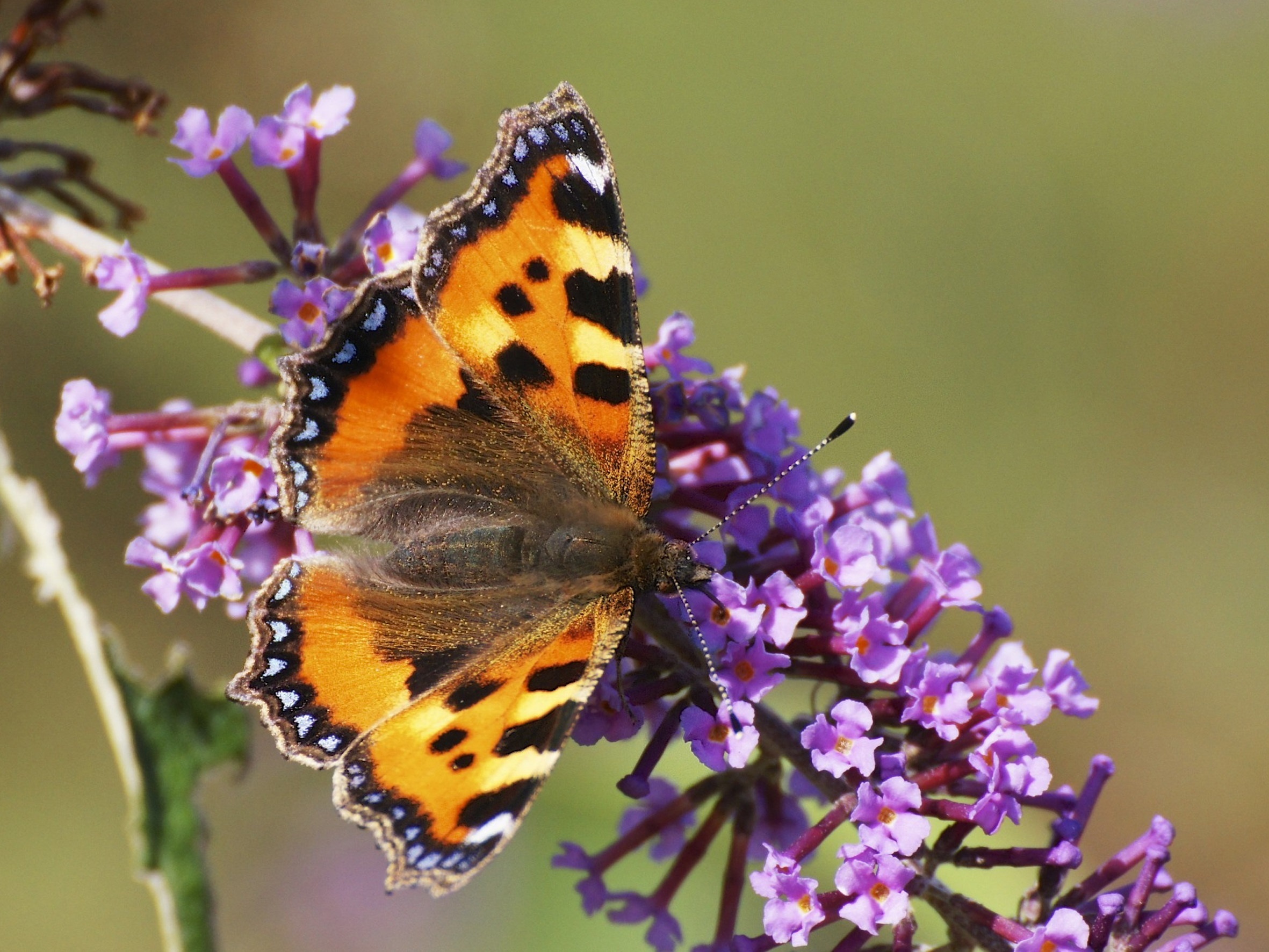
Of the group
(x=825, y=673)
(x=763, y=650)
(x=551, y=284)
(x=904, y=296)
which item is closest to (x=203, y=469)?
(x=551, y=284)

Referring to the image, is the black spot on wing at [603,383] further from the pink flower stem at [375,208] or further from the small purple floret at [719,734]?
the small purple floret at [719,734]

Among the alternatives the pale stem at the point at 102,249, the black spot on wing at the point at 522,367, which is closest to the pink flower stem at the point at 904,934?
the black spot on wing at the point at 522,367

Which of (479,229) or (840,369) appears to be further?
(840,369)

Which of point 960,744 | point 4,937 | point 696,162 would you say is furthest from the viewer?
point 696,162

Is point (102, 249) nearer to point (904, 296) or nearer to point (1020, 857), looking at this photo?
point (1020, 857)

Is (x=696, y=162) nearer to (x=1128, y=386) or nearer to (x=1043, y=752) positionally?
(x=1128, y=386)

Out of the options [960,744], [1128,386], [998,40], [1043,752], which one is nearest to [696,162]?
[998,40]
